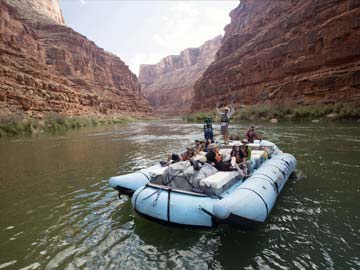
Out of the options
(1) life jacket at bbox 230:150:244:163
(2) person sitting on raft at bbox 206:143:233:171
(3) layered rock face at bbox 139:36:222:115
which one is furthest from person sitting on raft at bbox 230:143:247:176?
(3) layered rock face at bbox 139:36:222:115

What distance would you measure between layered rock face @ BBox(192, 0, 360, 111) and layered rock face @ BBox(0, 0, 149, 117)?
115 feet

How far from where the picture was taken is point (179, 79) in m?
165

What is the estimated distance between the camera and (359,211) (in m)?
5.19

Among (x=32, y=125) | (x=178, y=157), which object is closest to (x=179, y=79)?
(x=32, y=125)

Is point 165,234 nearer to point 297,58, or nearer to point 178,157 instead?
point 178,157

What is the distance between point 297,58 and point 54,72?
49.9 metres

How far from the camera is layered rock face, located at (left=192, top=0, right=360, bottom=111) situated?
2875 cm

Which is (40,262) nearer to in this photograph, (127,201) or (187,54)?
(127,201)

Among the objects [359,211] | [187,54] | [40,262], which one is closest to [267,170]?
[359,211]

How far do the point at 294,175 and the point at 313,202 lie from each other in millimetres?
2095

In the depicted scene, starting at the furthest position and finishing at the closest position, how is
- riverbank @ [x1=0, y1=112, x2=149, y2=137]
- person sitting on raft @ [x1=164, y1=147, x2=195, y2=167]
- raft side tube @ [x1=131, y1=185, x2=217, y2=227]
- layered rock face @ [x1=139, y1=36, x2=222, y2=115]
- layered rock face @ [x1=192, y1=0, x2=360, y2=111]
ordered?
1. layered rock face @ [x1=139, y1=36, x2=222, y2=115]
2. layered rock face @ [x1=192, y1=0, x2=360, y2=111]
3. riverbank @ [x1=0, y1=112, x2=149, y2=137]
4. person sitting on raft @ [x1=164, y1=147, x2=195, y2=167]
5. raft side tube @ [x1=131, y1=185, x2=217, y2=227]

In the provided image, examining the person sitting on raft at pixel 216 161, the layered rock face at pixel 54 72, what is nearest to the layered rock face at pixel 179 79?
the layered rock face at pixel 54 72

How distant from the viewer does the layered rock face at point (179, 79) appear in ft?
461

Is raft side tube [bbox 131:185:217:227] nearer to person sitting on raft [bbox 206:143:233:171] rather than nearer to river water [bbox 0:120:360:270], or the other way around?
river water [bbox 0:120:360:270]
